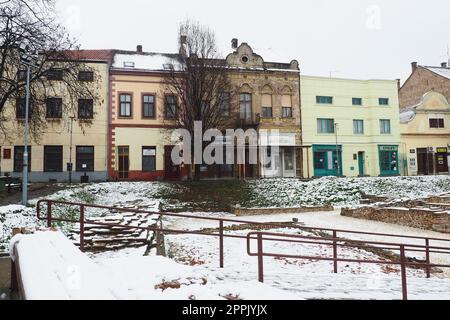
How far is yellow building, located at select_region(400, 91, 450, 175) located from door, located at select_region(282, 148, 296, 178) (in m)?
12.8

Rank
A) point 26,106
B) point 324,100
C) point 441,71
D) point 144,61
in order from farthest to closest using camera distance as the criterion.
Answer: point 441,71 → point 324,100 → point 144,61 → point 26,106

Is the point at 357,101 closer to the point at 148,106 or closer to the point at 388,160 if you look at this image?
the point at 388,160

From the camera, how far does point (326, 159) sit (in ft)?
109

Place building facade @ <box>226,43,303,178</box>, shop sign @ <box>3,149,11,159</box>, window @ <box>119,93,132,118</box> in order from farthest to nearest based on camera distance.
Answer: building facade @ <box>226,43,303,178</box> → window @ <box>119,93,132,118</box> → shop sign @ <box>3,149,11,159</box>

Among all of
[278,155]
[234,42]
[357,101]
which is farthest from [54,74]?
[357,101]

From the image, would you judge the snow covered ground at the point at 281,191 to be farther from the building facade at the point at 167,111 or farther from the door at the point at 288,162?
the door at the point at 288,162

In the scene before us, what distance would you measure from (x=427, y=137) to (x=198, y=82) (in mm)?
26774

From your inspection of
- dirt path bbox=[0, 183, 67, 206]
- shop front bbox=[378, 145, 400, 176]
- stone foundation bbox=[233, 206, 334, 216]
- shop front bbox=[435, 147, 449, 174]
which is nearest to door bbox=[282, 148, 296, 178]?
shop front bbox=[378, 145, 400, 176]

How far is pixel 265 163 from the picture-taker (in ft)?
102

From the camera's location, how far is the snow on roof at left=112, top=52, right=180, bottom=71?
29312 millimetres

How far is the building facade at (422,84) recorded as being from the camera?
1585 inches

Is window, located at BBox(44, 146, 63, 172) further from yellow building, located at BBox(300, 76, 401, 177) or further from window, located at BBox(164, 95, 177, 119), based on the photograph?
yellow building, located at BBox(300, 76, 401, 177)
